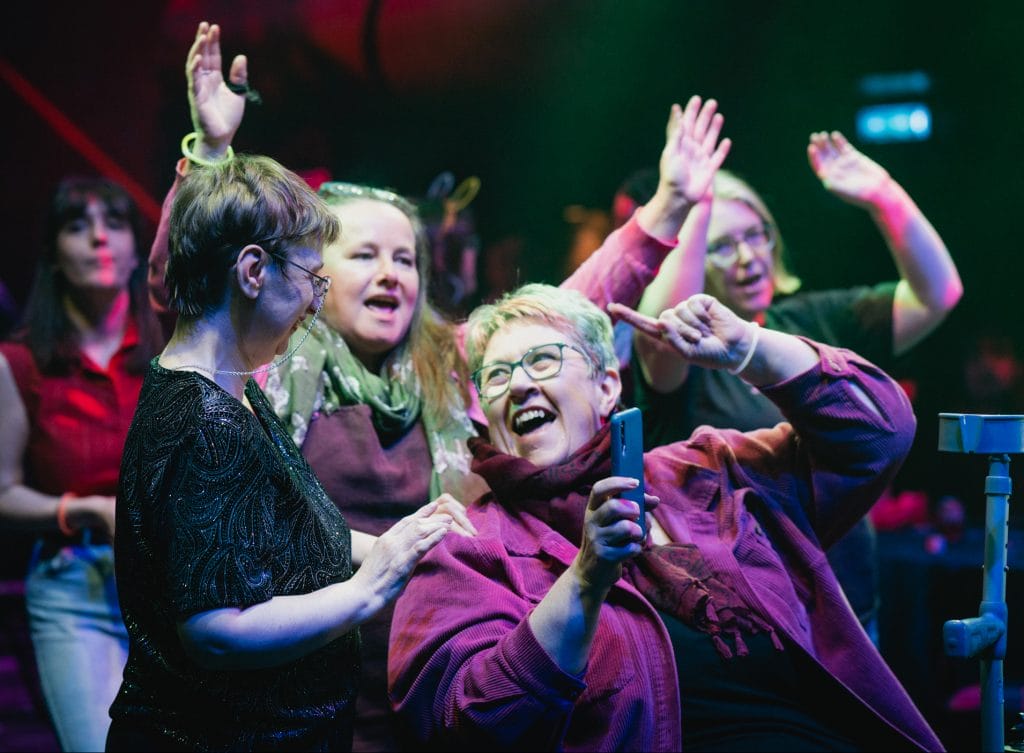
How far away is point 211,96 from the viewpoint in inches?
88.2

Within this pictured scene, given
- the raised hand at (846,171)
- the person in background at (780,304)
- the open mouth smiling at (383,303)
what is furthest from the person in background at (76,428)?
the raised hand at (846,171)

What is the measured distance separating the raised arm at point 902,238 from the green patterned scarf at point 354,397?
4.26 ft

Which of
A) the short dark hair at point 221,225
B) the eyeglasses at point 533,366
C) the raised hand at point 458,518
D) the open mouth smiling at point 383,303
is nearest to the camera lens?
the short dark hair at point 221,225

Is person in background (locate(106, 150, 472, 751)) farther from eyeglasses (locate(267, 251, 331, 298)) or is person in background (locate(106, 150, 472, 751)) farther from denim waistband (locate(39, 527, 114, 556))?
denim waistband (locate(39, 527, 114, 556))

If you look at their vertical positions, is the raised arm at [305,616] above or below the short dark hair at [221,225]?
below

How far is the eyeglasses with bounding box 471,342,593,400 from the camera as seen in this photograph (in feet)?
7.07

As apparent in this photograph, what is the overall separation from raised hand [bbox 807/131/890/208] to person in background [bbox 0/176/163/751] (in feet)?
6.22

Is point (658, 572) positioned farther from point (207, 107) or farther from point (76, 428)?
point (76, 428)

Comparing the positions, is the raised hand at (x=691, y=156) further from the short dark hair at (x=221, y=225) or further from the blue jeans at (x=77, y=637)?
the blue jeans at (x=77, y=637)

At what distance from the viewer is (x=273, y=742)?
1.54 meters

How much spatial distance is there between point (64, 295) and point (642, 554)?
1800 millimetres

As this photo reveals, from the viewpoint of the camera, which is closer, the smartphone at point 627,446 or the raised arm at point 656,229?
the smartphone at point 627,446

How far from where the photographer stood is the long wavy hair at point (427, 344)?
249cm

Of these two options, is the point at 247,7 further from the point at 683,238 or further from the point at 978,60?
the point at 978,60
